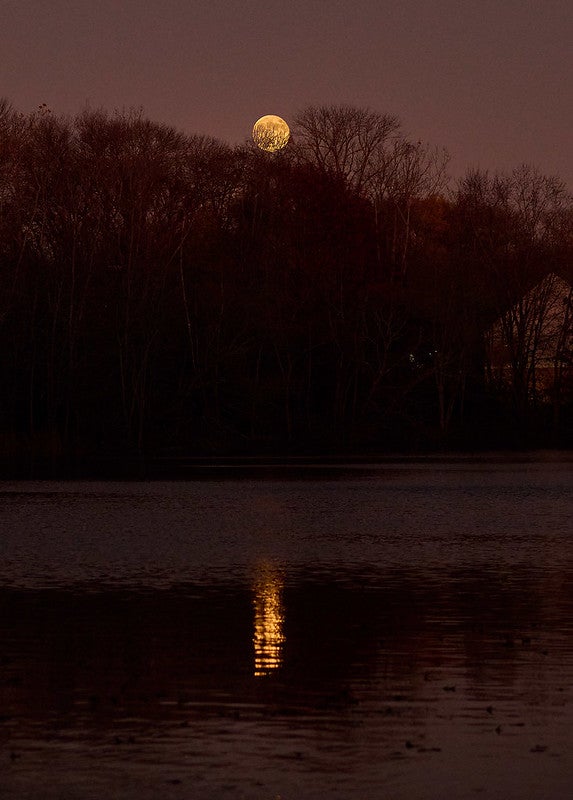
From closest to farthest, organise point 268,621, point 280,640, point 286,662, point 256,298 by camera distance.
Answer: point 286,662
point 280,640
point 268,621
point 256,298

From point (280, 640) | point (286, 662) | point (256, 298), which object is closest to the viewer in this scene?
point (286, 662)

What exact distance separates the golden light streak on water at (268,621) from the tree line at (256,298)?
46601 mm

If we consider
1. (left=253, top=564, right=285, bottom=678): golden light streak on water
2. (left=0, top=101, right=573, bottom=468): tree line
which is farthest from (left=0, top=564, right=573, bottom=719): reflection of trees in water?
(left=0, top=101, right=573, bottom=468): tree line

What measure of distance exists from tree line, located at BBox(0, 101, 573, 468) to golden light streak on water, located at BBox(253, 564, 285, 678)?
4660 cm

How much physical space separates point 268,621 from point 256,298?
6161cm

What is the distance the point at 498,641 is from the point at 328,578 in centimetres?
654

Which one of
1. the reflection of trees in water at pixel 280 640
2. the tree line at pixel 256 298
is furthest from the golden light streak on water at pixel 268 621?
the tree line at pixel 256 298

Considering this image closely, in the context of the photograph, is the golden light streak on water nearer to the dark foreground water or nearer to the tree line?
the dark foreground water

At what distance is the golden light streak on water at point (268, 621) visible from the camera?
1395cm

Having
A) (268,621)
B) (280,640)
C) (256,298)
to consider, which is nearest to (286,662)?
(280,640)

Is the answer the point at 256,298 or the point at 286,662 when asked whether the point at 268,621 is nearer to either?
the point at 286,662

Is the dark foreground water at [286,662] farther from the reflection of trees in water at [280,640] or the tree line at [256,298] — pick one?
the tree line at [256,298]

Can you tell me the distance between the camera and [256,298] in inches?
3073

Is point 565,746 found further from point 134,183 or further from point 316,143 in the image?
point 316,143
